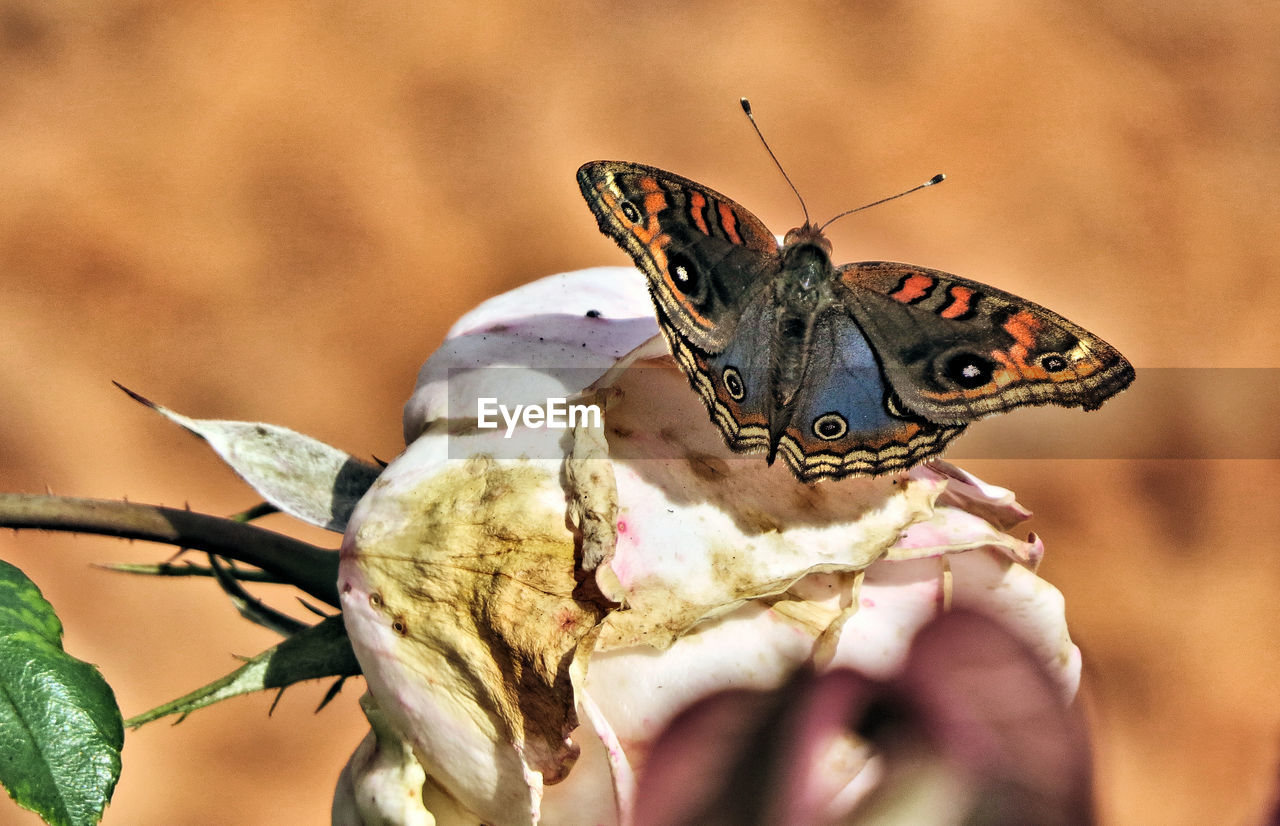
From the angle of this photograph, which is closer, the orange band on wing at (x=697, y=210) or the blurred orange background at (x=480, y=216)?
the orange band on wing at (x=697, y=210)

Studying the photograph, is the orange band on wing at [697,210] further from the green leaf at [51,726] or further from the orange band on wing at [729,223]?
the green leaf at [51,726]

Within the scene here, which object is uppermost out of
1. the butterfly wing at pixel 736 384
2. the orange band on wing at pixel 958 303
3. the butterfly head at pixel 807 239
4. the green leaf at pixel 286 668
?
the butterfly head at pixel 807 239

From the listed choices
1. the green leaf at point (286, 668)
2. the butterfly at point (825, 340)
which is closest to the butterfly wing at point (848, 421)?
the butterfly at point (825, 340)

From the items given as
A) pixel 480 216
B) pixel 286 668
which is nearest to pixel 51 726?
pixel 286 668

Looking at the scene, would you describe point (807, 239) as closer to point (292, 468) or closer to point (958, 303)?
point (958, 303)

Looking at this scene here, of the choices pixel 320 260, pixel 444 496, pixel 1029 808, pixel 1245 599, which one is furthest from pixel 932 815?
pixel 320 260

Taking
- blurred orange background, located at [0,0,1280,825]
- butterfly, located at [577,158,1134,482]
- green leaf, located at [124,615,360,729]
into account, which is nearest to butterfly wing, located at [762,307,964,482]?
butterfly, located at [577,158,1134,482]

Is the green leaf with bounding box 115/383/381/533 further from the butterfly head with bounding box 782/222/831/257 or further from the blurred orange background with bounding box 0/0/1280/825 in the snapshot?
the blurred orange background with bounding box 0/0/1280/825
